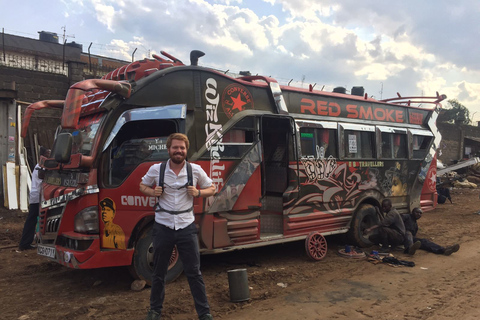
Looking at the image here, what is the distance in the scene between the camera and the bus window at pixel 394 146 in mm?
8273

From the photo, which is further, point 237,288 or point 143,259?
point 143,259

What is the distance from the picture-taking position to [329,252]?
24.5ft

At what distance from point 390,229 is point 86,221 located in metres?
5.69

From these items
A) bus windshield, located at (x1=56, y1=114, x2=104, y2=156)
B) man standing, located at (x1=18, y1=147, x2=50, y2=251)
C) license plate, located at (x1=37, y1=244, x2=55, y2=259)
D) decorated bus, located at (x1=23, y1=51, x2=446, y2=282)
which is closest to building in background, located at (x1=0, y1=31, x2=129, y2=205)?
man standing, located at (x1=18, y1=147, x2=50, y2=251)

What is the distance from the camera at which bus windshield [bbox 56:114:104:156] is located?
4.94 m

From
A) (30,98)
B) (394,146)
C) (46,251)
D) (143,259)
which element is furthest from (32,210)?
(394,146)

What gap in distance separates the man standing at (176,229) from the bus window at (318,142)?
3.45 meters

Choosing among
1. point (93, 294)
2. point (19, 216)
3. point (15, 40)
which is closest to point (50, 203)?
point (93, 294)

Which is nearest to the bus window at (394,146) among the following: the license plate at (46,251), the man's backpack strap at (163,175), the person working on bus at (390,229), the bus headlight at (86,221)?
the person working on bus at (390,229)

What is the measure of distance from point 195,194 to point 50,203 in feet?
7.73

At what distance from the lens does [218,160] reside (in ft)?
18.4

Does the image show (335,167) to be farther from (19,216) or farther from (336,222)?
(19,216)

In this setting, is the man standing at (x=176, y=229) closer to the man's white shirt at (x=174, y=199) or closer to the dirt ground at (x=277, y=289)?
the man's white shirt at (x=174, y=199)

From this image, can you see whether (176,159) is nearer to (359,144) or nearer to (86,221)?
(86,221)
